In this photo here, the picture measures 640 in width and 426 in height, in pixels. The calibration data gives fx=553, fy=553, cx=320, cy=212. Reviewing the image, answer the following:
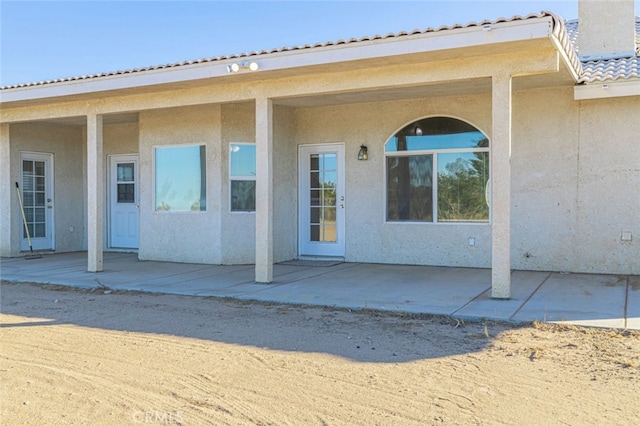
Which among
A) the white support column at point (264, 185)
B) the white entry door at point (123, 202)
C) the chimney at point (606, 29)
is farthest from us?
the white entry door at point (123, 202)

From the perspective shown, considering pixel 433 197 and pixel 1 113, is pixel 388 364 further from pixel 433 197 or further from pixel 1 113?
pixel 1 113

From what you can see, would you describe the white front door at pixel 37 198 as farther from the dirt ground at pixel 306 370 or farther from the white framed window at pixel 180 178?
the dirt ground at pixel 306 370

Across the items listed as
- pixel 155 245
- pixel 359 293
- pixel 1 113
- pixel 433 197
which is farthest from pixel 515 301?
pixel 1 113

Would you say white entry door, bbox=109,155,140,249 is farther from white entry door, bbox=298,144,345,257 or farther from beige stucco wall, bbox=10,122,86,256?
white entry door, bbox=298,144,345,257

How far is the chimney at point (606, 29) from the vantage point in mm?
10648

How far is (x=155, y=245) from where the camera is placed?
11.9 m

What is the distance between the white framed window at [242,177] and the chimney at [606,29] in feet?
22.7

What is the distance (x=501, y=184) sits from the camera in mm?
7105

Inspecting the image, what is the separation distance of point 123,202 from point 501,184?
9726 mm

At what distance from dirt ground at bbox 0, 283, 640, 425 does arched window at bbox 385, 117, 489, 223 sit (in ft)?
14.8

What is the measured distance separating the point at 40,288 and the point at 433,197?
7.04 meters

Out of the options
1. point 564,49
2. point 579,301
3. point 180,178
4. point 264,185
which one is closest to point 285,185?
point 180,178

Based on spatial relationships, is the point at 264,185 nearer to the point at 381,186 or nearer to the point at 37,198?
the point at 381,186
